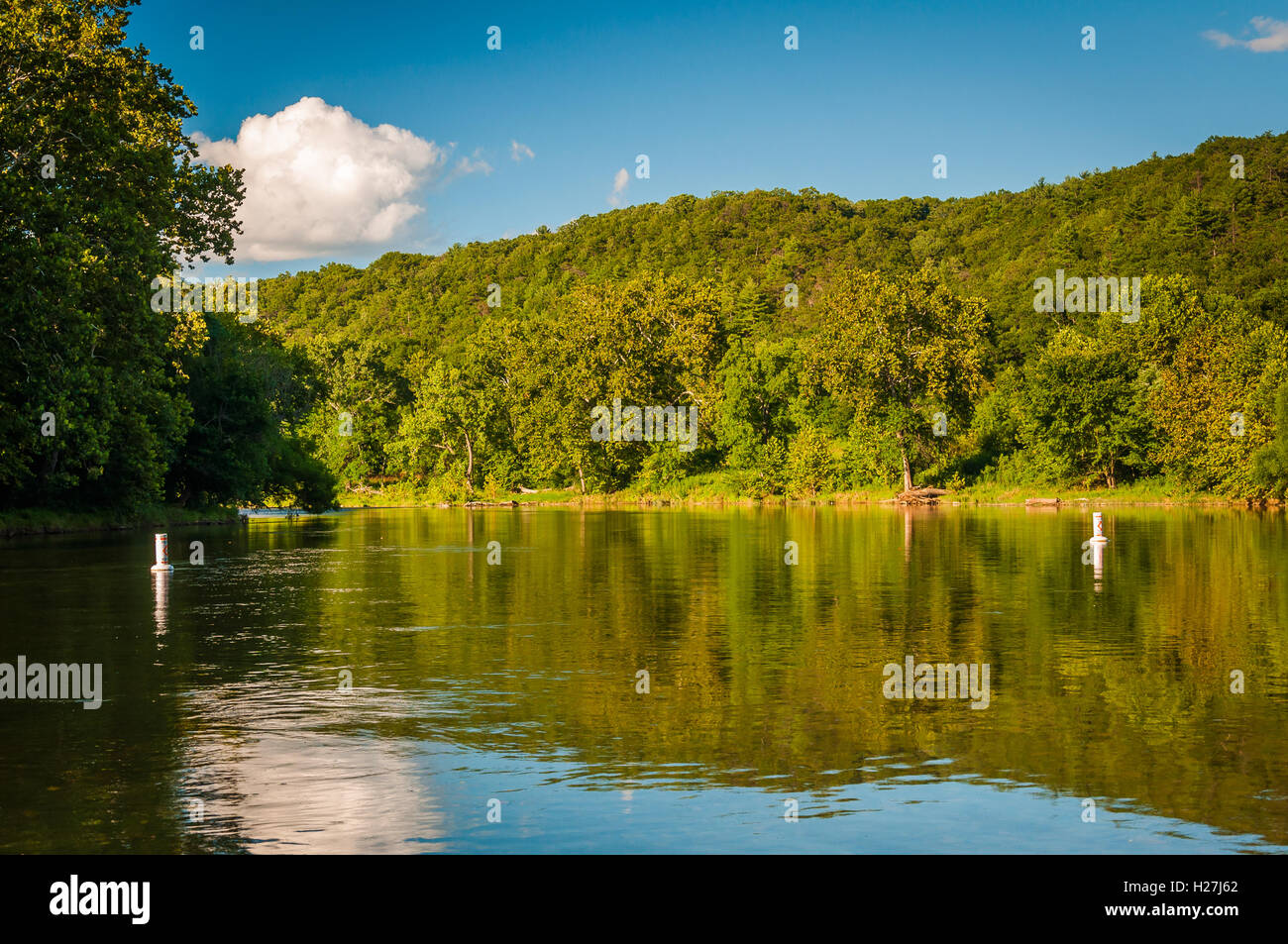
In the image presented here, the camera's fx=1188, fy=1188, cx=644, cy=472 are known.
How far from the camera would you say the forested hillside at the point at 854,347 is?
8531 centimetres

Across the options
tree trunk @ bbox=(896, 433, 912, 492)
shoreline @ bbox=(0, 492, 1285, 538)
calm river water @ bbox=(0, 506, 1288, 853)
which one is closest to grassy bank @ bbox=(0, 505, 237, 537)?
shoreline @ bbox=(0, 492, 1285, 538)

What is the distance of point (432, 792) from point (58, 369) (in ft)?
124

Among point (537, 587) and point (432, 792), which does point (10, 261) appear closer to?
point (537, 587)

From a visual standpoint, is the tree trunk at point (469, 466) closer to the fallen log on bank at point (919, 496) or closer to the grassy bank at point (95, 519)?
the fallen log on bank at point (919, 496)

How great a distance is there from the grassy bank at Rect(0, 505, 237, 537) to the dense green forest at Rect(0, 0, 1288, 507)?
931 millimetres

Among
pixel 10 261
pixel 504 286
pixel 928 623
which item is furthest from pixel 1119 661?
pixel 504 286

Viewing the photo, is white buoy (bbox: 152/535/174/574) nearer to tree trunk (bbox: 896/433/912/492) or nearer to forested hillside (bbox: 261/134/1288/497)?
forested hillside (bbox: 261/134/1288/497)

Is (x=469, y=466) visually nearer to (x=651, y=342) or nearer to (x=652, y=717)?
(x=651, y=342)

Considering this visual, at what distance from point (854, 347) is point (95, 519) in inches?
2236

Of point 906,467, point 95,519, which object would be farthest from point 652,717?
point 906,467

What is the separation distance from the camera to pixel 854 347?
92.0 m

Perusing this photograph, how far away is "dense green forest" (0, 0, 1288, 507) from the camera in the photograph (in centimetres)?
4344
